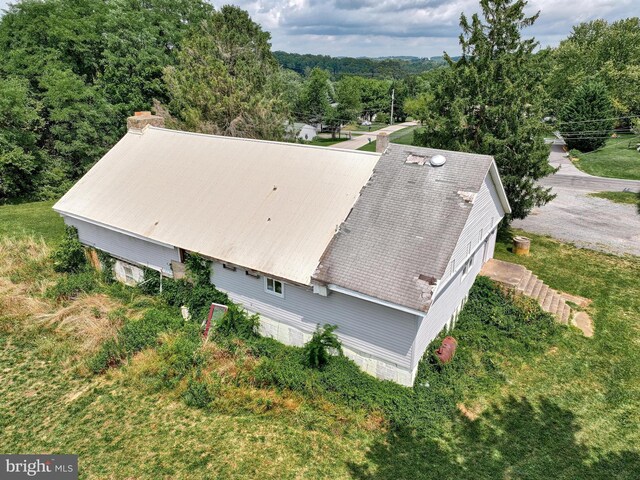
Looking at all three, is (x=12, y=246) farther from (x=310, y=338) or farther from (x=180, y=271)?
(x=310, y=338)

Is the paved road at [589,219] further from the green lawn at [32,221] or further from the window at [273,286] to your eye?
the green lawn at [32,221]

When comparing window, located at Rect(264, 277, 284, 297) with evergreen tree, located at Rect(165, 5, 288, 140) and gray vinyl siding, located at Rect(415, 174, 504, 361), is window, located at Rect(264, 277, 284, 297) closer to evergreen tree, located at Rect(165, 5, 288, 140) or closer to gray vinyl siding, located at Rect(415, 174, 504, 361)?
gray vinyl siding, located at Rect(415, 174, 504, 361)

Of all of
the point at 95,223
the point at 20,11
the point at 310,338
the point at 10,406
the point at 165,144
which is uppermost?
the point at 20,11

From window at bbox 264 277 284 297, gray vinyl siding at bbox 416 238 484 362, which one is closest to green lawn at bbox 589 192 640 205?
gray vinyl siding at bbox 416 238 484 362

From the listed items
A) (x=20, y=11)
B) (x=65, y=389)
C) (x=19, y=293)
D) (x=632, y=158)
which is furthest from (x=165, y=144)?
(x=632, y=158)

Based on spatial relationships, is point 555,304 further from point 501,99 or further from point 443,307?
point 501,99

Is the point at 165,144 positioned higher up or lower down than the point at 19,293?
higher up

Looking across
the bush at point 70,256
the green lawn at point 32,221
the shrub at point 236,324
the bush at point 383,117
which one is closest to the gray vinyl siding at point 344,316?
the shrub at point 236,324
